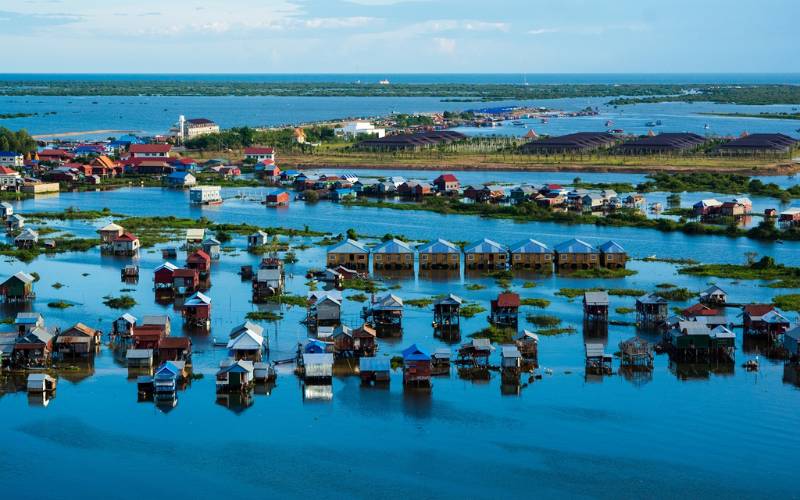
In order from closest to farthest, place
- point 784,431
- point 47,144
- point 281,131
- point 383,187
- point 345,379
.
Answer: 1. point 784,431
2. point 345,379
3. point 383,187
4. point 47,144
5. point 281,131

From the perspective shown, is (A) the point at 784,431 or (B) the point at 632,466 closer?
(B) the point at 632,466

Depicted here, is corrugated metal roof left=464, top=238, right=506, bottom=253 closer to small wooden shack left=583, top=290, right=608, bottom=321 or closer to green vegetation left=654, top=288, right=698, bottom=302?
green vegetation left=654, top=288, right=698, bottom=302

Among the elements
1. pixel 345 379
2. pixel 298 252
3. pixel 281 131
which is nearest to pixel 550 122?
pixel 281 131

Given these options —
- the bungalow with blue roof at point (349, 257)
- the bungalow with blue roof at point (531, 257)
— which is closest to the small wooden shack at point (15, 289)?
the bungalow with blue roof at point (349, 257)

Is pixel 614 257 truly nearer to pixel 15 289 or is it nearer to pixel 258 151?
pixel 15 289

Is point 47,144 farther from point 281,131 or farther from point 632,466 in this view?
point 632,466

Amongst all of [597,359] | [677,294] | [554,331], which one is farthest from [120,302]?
[677,294]

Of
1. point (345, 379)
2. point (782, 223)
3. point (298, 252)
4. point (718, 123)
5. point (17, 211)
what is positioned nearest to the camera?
point (345, 379)
